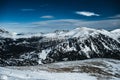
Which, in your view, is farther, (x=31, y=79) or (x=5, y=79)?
(x=31, y=79)

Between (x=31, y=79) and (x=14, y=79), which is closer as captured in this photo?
(x=14, y=79)

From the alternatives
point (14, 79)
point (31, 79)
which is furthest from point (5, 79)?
point (31, 79)

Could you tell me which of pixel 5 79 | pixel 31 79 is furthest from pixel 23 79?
pixel 5 79

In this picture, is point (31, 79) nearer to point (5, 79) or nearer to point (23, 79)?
point (23, 79)

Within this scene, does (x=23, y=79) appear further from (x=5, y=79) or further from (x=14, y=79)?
(x=5, y=79)

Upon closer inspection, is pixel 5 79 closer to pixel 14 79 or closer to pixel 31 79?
pixel 14 79

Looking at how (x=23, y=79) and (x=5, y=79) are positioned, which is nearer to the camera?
(x=5, y=79)
